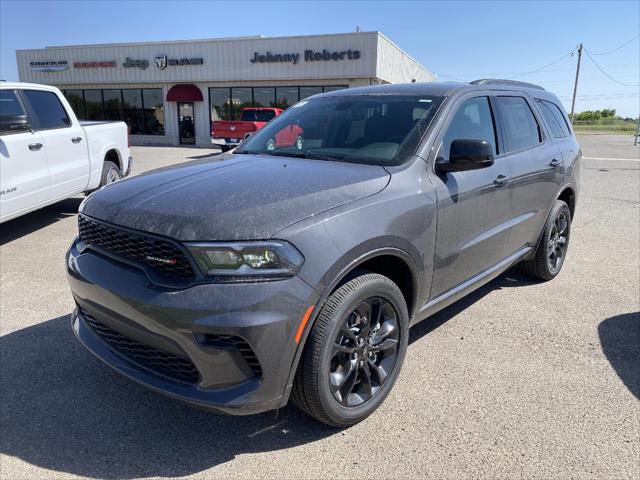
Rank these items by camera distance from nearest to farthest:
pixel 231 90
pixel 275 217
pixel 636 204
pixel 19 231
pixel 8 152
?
pixel 275 217
pixel 8 152
pixel 19 231
pixel 636 204
pixel 231 90

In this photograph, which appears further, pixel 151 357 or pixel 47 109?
pixel 47 109

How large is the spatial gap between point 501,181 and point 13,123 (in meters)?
5.31

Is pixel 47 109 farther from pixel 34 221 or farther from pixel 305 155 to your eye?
pixel 305 155

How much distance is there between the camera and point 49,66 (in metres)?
30.6

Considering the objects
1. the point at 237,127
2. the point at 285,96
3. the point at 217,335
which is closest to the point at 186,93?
the point at 285,96

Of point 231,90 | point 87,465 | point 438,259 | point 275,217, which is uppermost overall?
point 231,90

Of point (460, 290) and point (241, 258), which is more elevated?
point (241, 258)

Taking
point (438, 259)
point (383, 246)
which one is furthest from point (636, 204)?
point (383, 246)

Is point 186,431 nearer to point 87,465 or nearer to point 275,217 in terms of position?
point 87,465

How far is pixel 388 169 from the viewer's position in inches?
117

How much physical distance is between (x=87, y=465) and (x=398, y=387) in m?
1.79

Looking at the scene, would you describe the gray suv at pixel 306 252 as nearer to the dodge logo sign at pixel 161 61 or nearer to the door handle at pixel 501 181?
the door handle at pixel 501 181

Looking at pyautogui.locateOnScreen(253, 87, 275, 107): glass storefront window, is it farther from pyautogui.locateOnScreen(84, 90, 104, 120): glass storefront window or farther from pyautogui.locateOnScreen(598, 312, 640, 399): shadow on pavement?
pyautogui.locateOnScreen(598, 312, 640, 399): shadow on pavement

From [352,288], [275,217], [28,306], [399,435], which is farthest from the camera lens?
[28,306]
